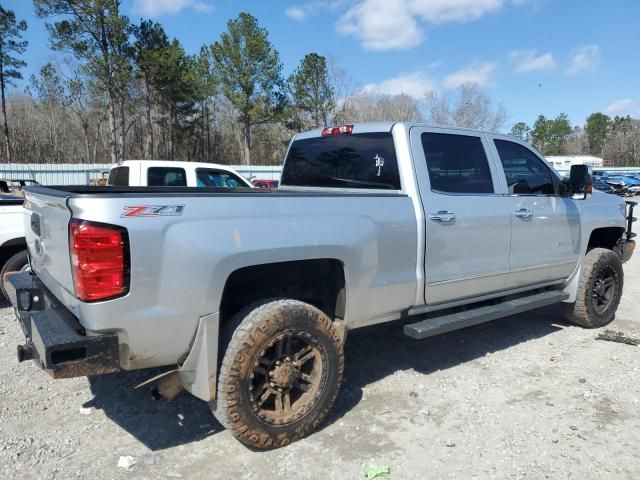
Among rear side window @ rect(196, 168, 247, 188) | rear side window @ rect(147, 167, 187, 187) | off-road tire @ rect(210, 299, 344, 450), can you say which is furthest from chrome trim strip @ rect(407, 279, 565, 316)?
rear side window @ rect(147, 167, 187, 187)

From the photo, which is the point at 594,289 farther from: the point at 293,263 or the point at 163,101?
the point at 163,101

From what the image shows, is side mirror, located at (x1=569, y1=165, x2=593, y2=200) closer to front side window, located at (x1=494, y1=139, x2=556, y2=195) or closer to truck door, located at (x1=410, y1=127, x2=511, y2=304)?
front side window, located at (x1=494, y1=139, x2=556, y2=195)

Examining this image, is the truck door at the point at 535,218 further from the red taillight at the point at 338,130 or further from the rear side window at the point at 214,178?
the rear side window at the point at 214,178

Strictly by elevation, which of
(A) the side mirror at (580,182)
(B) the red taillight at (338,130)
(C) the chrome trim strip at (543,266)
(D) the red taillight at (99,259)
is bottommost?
(C) the chrome trim strip at (543,266)

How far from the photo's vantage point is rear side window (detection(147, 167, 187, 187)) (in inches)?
392

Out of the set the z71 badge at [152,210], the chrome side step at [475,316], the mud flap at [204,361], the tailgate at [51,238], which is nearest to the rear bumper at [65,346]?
the tailgate at [51,238]

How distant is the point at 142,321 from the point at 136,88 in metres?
40.9

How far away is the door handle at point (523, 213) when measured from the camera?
14.9ft

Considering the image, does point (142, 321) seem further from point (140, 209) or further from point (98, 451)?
point (98, 451)

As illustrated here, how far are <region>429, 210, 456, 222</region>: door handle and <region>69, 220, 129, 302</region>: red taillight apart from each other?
7.29 ft

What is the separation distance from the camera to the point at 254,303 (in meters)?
3.21

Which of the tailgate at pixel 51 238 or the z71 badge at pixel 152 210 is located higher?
the z71 badge at pixel 152 210

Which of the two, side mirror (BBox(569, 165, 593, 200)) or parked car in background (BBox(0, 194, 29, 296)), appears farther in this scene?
parked car in background (BBox(0, 194, 29, 296))

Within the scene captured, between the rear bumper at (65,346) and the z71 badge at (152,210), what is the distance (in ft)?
2.07
